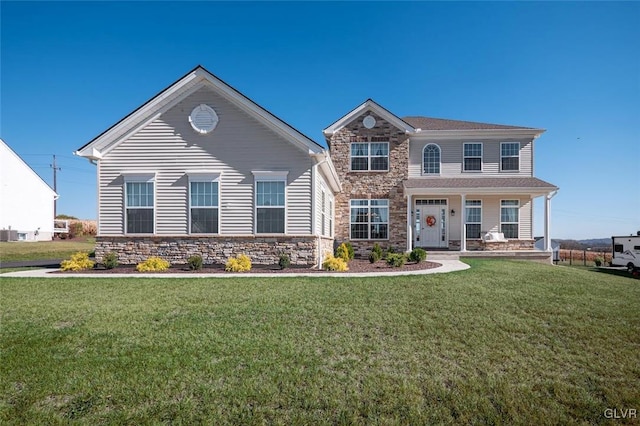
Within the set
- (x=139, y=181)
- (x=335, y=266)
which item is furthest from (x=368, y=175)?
(x=139, y=181)

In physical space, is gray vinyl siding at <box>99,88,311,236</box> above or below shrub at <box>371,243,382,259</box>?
above

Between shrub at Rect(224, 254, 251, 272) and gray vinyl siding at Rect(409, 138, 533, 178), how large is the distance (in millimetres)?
11010

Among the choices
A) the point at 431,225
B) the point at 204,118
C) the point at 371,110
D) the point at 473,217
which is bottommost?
the point at 431,225

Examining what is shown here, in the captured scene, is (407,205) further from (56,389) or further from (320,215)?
(56,389)

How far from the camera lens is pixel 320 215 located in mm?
13336

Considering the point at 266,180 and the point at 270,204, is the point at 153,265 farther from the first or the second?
the point at 266,180

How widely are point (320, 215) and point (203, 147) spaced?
497 centimetres

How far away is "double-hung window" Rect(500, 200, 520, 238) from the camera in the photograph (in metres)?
18.3

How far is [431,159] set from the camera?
61.9 ft

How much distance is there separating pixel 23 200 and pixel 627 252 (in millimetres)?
42883

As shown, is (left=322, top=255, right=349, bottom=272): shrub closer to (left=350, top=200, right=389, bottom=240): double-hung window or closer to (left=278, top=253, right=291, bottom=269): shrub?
(left=278, top=253, right=291, bottom=269): shrub

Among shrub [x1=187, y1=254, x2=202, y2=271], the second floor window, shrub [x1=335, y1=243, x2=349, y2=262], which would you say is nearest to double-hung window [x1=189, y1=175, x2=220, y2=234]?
shrub [x1=187, y1=254, x2=202, y2=271]

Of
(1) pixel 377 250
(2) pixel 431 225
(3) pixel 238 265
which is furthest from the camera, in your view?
(2) pixel 431 225

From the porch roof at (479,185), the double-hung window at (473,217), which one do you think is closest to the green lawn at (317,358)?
the porch roof at (479,185)
